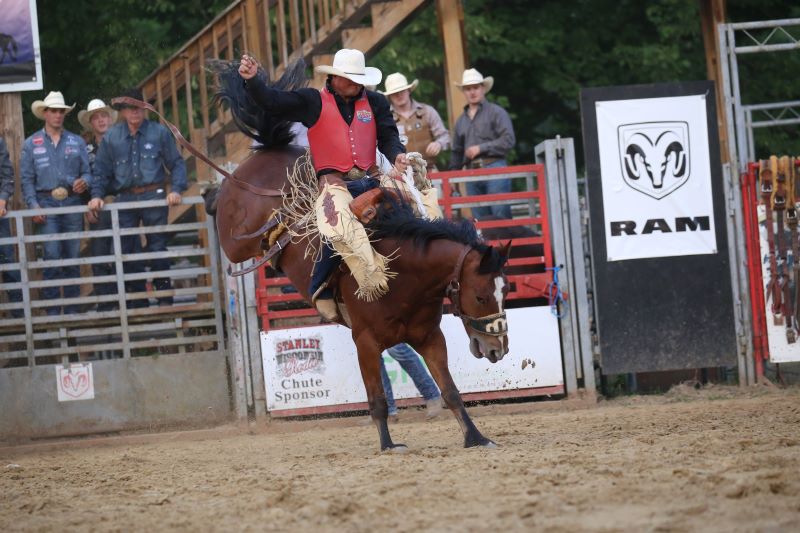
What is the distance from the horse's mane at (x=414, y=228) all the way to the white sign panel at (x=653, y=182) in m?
3.01

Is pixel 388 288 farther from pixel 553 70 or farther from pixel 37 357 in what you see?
pixel 553 70

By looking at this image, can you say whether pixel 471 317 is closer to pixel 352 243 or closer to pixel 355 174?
pixel 352 243

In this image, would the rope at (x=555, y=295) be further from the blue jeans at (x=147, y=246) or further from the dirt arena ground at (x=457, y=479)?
the blue jeans at (x=147, y=246)

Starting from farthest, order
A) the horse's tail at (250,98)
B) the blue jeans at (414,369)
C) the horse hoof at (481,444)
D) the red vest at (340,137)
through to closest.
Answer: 1. the blue jeans at (414,369)
2. the horse's tail at (250,98)
3. the red vest at (340,137)
4. the horse hoof at (481,444)

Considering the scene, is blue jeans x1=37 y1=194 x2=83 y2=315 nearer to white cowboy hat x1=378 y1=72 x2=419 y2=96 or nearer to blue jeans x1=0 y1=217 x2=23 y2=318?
blue jeans x1=0 y1=217 x2=23 y2=318

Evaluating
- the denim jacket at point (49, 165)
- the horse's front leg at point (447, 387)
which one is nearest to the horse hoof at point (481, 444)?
the horse's front leg at point (447, 387)

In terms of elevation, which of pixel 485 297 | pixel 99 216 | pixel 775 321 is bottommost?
pixel 775 321

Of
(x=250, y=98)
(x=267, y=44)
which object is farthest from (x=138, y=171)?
(x=250, y=98)

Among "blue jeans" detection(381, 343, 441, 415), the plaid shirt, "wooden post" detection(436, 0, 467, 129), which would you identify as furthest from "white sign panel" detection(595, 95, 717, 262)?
"wooden post" detection(436, 0, 467, 129)

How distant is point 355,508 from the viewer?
5.30m

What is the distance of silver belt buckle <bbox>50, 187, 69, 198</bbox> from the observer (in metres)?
10.6

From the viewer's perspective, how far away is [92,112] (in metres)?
11.5

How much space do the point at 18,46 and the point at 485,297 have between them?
19.7 ft

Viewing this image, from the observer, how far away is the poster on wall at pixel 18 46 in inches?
426
